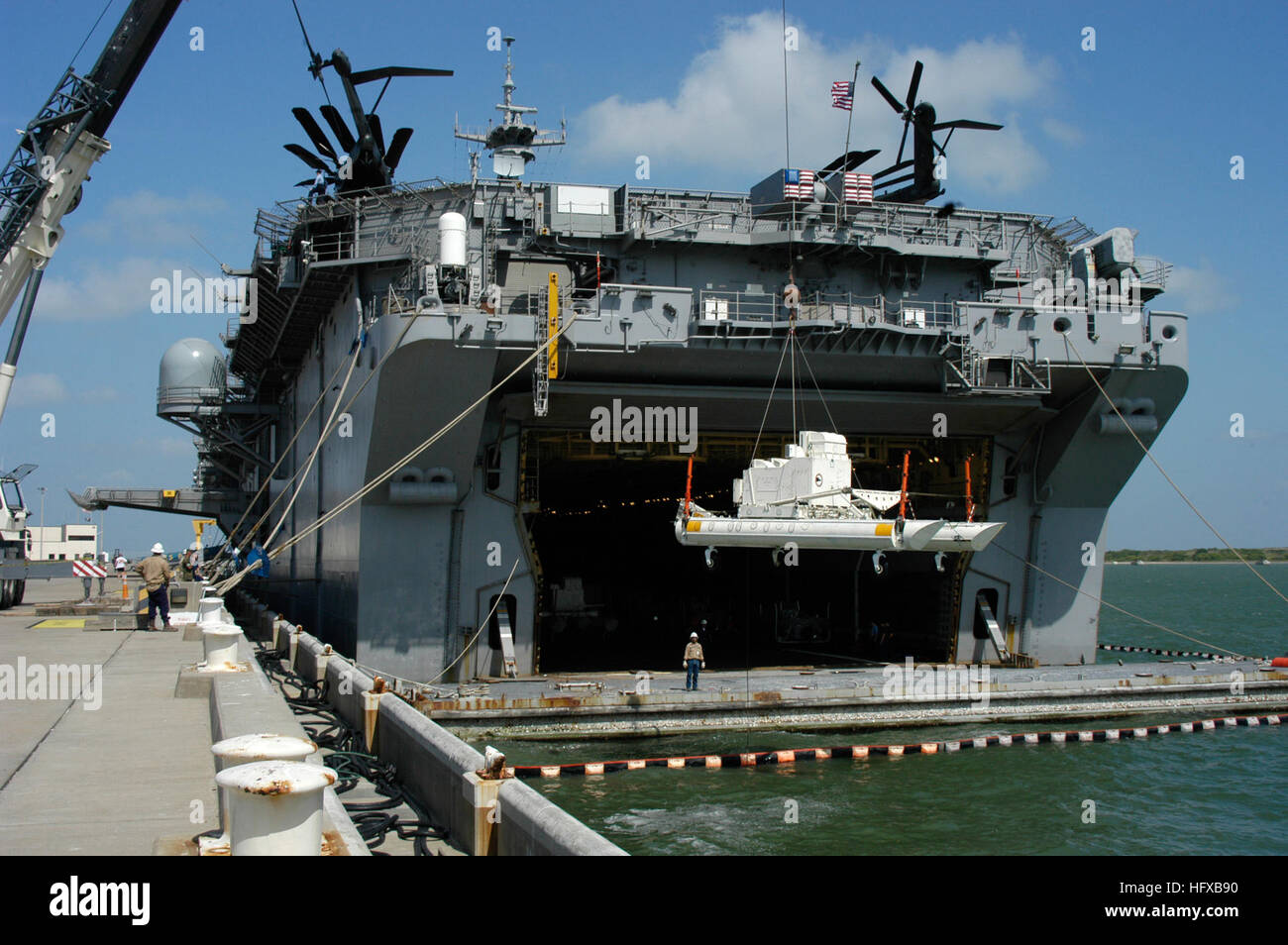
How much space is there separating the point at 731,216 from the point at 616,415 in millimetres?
5278

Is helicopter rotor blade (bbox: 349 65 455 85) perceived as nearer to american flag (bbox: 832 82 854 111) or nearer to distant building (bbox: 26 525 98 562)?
american flag (bbox: 832 82 854 111)

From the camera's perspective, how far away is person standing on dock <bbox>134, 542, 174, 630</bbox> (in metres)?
20.1

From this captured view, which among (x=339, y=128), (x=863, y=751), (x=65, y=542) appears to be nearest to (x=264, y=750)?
(x=863, y=751)

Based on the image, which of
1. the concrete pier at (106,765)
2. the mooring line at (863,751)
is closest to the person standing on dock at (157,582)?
the concrete pier at (106,765)

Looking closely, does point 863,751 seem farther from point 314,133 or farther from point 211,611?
point 314,133

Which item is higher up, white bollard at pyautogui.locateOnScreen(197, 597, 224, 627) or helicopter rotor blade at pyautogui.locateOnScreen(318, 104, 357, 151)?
helicopter rotor blade at pyautogui.locateOnScreen(318, 104, 357, 151)

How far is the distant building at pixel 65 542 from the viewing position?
8288cm

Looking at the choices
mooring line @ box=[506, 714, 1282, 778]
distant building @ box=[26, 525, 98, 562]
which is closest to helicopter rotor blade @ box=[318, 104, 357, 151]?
mooring line @ box=[506, 714, 1282, 778]

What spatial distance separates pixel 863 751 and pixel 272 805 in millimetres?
16086

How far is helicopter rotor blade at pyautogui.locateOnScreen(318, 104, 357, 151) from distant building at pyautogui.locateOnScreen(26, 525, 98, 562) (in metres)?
65.1
